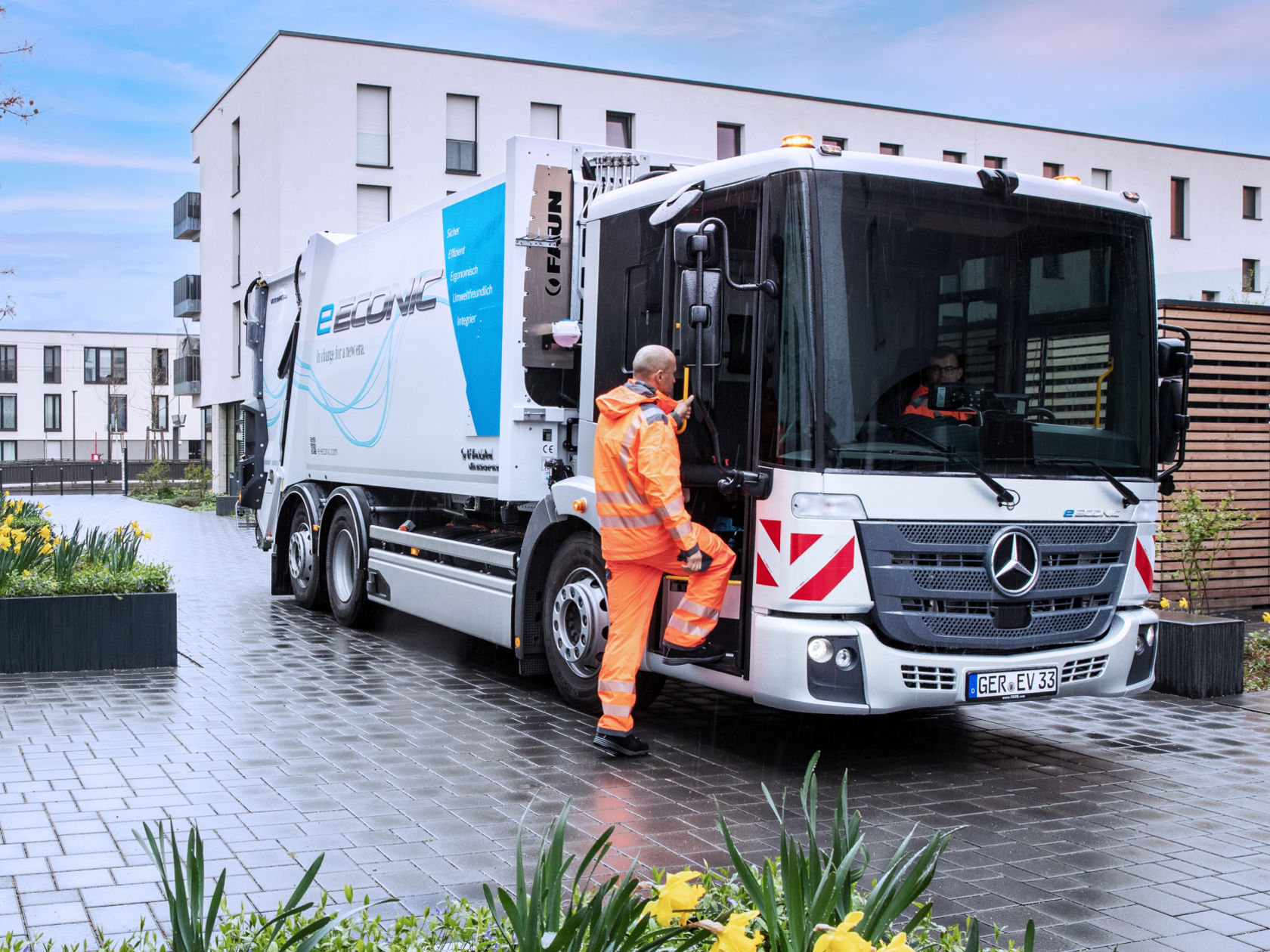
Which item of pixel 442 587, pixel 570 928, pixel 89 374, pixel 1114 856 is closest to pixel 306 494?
pixel 442 587

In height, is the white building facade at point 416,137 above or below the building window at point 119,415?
above

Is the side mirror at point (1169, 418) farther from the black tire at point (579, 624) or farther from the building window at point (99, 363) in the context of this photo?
the building window at point (99, 363)

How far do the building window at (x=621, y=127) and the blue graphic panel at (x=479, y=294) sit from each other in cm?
2710

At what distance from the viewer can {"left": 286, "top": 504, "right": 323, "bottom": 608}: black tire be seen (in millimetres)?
11953

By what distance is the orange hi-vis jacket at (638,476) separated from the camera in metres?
6.12

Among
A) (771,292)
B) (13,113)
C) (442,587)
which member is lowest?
(442,587)

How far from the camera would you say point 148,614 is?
8.76 m

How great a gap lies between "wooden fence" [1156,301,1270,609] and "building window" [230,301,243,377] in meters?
29.9

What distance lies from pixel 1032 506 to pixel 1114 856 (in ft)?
5.80

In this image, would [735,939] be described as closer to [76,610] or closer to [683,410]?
[683,410]

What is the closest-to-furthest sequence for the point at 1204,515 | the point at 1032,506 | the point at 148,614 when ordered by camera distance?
the point at 1032,506 < the point at 148,614 < the point at 1204,515

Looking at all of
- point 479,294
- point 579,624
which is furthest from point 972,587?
point 479,294

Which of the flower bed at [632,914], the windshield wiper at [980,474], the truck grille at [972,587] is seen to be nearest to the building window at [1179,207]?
the truck grille at [972,587]

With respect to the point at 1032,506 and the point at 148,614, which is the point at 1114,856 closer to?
the point at 1032,506
